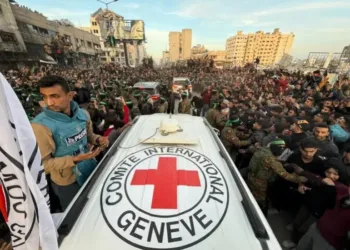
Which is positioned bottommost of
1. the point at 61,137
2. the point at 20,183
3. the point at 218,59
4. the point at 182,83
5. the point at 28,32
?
the point at 218,59

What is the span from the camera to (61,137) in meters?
1.74

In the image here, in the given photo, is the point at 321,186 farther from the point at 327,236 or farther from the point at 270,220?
the point at 270,220

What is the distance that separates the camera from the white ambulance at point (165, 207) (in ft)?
3.46

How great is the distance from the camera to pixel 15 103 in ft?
3.05

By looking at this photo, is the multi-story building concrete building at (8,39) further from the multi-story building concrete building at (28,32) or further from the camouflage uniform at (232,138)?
the camouflage uniform at (232,138)

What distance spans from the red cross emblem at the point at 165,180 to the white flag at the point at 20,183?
60 centimetres

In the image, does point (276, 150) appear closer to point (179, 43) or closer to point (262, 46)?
point (179, 43)

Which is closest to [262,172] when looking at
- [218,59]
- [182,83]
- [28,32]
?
[182,83]

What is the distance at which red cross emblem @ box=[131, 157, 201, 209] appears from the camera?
1.25 meters

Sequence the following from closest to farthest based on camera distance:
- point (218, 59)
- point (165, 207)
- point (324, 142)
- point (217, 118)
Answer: point (165, 207) → point (324, 142) → point (217, 118) → point (218, 59)

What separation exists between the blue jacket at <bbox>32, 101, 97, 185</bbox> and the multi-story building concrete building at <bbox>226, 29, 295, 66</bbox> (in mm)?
94911

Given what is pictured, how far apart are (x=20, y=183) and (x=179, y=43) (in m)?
114

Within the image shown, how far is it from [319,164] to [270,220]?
1.17 m

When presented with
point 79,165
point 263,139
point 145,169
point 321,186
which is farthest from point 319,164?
point 79,165
